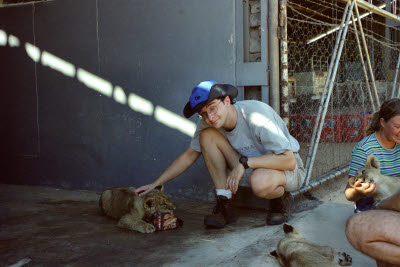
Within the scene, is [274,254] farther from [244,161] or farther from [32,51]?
[32,51]

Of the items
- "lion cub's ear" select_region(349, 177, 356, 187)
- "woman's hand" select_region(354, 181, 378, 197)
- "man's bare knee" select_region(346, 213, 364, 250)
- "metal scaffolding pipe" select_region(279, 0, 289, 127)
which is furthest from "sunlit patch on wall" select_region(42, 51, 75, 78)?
"man's bare knee" select_region(346, 213, 364, 250)

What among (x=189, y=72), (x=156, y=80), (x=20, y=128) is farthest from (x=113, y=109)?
(x=20, y=128)

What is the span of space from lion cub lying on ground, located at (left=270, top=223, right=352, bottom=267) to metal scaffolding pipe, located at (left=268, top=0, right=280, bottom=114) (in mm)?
1562

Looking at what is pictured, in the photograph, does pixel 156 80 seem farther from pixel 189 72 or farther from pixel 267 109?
pixel 267 109

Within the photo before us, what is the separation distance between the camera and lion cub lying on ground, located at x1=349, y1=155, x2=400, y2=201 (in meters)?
2.46

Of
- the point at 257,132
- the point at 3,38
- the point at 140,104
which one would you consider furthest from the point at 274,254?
the point at 3,38

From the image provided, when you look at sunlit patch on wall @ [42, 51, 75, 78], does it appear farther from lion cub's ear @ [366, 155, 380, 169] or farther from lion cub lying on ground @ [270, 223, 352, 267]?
lion cub's ear @ [366, 155, 380, 169]

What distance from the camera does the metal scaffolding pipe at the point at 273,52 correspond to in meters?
3.98

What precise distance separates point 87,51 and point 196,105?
94.1 inches

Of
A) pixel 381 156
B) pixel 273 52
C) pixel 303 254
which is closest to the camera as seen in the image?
pixel 303 254

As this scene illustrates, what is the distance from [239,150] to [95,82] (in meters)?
2.25

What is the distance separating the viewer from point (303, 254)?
247cm

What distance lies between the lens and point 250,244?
309 cm

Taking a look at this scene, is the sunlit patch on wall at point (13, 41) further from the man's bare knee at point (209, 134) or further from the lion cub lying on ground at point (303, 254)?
the lion cub lying on ground at point (303, 254)
